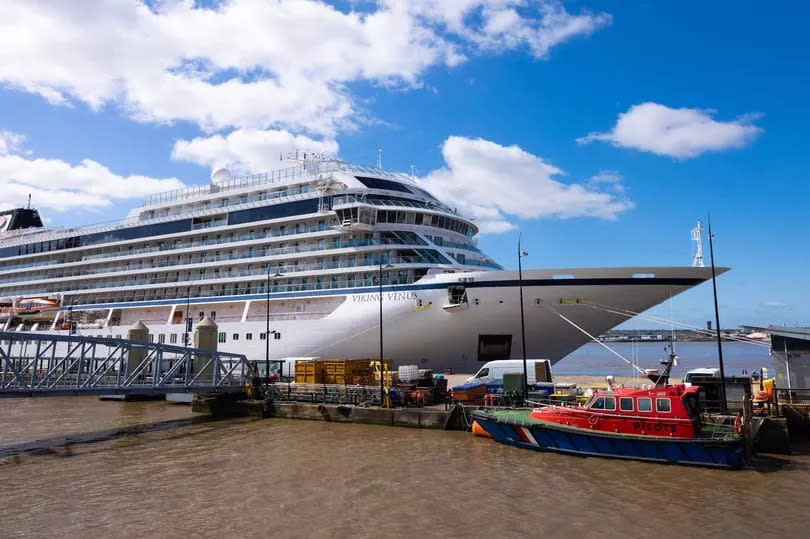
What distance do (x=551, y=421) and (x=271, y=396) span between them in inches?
581

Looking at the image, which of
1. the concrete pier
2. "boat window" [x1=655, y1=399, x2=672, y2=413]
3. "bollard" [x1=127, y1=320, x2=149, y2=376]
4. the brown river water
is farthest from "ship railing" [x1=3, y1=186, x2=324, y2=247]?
"boat window" [x1=655, y1=399, x2=672, y2=413]

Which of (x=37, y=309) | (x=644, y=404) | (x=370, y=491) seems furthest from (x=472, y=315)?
(x=37, y=309)

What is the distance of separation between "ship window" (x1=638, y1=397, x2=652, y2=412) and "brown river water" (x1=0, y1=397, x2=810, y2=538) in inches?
61.1

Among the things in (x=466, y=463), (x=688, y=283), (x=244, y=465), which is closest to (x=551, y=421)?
(x=466, y=463)

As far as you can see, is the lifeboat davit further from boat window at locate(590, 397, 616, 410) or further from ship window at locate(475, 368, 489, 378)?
boat window at locate(590, 397, 616, 410)

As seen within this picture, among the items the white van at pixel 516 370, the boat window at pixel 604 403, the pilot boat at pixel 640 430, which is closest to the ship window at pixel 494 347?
the white van at pixel 516 370

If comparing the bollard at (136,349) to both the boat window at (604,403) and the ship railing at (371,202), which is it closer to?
the ship railing at (371,202)

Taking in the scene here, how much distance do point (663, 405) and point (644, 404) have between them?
1.68ft

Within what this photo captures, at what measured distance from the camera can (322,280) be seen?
3534 cm

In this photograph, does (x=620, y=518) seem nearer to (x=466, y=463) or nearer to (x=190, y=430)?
(x=466, y=463)

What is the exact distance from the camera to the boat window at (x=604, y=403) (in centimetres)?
1698

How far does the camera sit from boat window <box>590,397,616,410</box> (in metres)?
17.0

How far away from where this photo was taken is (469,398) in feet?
76.8

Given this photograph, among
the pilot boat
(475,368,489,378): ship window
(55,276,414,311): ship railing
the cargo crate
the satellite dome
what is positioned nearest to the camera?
the pilot boat
